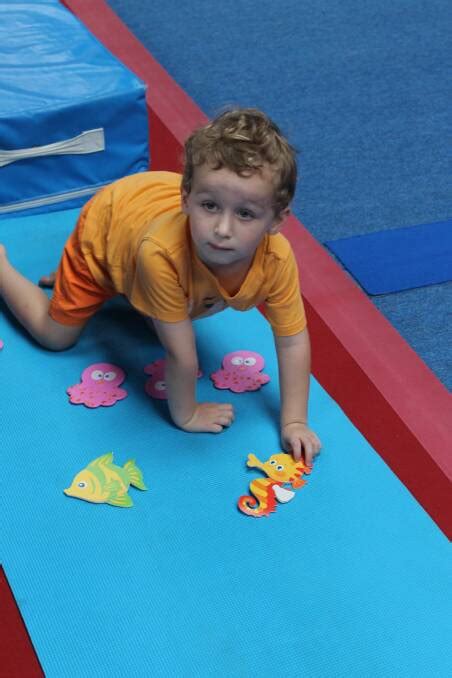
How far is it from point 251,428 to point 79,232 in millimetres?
501

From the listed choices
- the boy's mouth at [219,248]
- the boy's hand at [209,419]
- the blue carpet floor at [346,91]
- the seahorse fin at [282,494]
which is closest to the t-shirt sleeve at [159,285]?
the boy's mouth at [219,248]

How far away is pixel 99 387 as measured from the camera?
1.71 m

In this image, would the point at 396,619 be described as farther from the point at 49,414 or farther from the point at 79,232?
the point at 79,232

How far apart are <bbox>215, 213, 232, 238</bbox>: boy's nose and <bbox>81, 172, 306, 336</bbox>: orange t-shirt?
13cm

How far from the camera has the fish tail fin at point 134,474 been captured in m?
1.54

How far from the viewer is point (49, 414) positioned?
166cm

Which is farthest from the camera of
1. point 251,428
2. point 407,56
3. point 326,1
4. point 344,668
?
point 326,1

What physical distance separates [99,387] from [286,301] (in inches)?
16.7

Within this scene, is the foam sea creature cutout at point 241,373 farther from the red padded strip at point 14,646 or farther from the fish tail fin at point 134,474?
the red padded strip at point 14,646

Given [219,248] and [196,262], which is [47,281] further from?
[219,248]

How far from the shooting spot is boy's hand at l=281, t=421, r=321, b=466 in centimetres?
159

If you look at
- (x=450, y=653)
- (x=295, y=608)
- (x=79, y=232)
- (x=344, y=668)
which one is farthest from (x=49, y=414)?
(x=450, y=653)

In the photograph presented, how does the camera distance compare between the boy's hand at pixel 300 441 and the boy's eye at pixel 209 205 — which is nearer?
the boy's eye at pixel 209 205

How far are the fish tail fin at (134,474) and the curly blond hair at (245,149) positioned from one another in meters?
0.52
